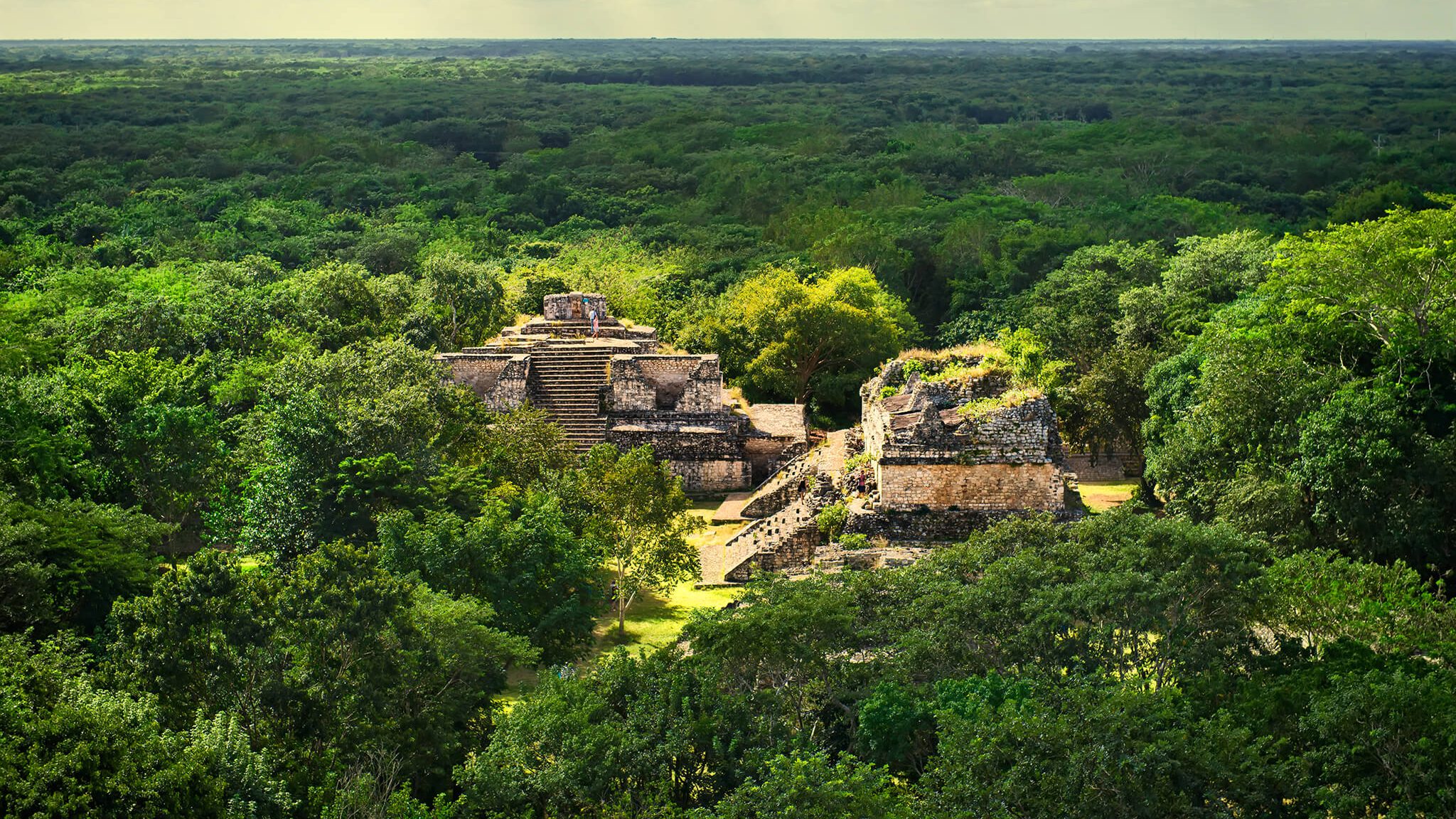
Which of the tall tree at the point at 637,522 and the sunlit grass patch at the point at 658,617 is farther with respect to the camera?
the tall tree at the point at 637,522

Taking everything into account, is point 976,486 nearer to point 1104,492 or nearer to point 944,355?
point 944,355

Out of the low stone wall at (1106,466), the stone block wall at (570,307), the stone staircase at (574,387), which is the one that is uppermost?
the stone block wall at (570,307)

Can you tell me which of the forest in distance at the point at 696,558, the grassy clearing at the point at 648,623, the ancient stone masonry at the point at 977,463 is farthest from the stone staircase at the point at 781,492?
the ancient stone masonry at the point at 977,463

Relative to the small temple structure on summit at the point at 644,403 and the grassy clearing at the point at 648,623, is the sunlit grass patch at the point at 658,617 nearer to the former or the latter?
the grassy clearing at the point at 648,623

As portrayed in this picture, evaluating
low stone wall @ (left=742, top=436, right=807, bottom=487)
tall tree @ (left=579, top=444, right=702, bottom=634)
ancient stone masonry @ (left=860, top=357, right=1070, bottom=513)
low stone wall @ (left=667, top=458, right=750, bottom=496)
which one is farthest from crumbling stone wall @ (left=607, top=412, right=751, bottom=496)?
ancient stone masonry @ (left=860, top=357, right=1070, bottom=513)

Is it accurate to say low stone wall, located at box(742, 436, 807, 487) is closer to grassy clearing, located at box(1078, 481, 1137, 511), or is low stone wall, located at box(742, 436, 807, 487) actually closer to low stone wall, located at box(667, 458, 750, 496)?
low stone wall, located at box(667, 458, 750, 496)

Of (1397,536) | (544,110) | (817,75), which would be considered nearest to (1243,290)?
(1397,536)

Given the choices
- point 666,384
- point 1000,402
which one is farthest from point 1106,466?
point 666,384
